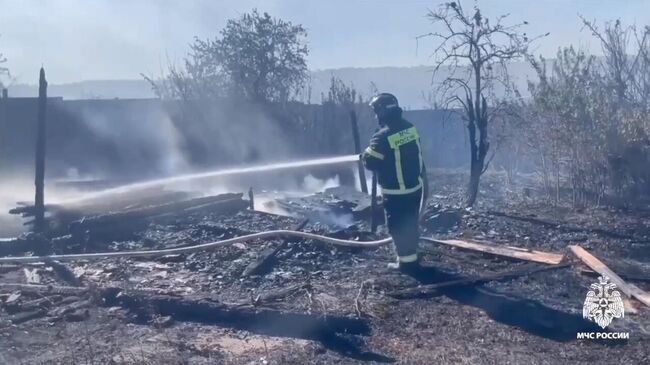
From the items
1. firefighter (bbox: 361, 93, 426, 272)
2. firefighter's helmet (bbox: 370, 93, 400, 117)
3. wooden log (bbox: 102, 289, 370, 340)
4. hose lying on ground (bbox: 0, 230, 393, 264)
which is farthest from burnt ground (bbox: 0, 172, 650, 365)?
firefighter's helmet (bbox: 370, 93, 400, 117)

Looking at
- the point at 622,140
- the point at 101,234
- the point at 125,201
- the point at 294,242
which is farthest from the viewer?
the point at 125,201

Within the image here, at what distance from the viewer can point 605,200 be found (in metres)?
11.9

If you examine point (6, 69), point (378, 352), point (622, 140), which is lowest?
point (378, 352)

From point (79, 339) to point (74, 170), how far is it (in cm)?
2000

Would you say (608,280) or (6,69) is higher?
(6,69)

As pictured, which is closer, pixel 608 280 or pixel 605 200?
pixel 608 280

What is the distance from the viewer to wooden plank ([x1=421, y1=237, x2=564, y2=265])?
8.22 meters

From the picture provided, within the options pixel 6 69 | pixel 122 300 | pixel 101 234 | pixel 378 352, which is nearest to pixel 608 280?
pixel 378 352

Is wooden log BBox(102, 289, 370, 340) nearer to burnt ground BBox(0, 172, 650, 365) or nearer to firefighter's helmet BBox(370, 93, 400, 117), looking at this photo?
burnt ground BBox(0, 172, 650, 365)

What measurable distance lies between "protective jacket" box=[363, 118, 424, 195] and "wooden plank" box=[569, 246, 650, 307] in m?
2.04

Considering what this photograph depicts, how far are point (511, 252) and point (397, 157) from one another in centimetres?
193

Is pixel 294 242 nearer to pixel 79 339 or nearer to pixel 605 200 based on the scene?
pixel 79 339

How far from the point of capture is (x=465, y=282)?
7.38m

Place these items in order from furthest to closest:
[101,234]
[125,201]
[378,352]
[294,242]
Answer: [125,201], [101,234], [294,242], [378,352]
